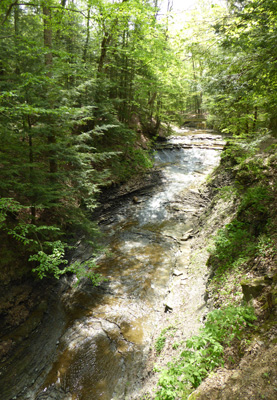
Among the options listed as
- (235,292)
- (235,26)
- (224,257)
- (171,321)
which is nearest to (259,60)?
(235,26)

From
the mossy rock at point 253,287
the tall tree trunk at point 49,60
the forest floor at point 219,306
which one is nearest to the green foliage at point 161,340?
the forest floor at point 219,306

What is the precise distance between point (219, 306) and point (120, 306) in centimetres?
296

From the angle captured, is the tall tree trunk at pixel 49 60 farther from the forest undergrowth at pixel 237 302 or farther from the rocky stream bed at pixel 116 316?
the forest undergrowth at pixel 237 302

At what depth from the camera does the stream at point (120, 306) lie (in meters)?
4.14

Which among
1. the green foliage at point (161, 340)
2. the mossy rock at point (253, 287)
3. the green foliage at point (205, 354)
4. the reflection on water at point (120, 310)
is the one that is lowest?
the reflection on water at point (120, 310)

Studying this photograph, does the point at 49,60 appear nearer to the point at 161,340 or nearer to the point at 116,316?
the point at 116,316

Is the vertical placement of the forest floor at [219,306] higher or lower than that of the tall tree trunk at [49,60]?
lower

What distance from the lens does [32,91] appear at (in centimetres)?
536

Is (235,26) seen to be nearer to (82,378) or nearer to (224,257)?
(224,257)

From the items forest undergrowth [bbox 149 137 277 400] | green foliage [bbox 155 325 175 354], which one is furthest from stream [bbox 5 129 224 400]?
forest undergrowth [bbox 149 137 277 400]

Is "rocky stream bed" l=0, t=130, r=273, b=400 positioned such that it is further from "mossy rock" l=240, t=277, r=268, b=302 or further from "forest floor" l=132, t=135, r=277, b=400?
"mossy rock" l=240, t=277, r=268, b=302

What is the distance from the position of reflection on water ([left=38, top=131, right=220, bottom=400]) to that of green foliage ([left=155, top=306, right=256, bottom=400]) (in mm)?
1471

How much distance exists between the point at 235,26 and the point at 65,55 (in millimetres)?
4864

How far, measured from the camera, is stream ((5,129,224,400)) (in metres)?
4.14
